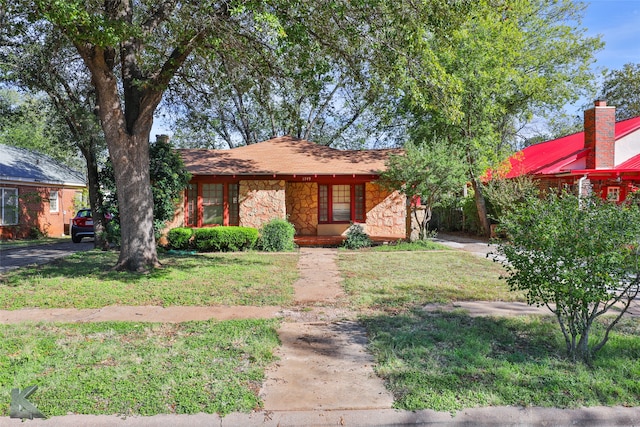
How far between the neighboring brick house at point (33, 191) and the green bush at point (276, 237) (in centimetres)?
975

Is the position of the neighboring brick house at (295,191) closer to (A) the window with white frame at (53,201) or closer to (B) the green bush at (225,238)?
(B) the green bush at (225,238)

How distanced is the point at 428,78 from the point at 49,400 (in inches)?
338

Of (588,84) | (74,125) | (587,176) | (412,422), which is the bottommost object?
(412,422)

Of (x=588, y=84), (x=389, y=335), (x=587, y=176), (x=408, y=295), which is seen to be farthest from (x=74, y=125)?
(x=588, y=84)

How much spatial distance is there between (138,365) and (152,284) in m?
4.33

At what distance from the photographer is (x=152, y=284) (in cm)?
847

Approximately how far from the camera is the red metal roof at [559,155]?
54.4ft

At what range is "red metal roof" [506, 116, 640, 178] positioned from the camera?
1659 centimetres

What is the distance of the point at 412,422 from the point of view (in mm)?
3385

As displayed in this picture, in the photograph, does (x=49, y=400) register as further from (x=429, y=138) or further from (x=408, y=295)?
(x=429, y=138)

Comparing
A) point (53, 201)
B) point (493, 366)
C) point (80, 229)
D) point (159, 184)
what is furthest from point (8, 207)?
point (493, 366)

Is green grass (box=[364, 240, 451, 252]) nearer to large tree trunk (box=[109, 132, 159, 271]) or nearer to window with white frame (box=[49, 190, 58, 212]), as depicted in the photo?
large tree trunk (box=[109, 132, 159, 271])

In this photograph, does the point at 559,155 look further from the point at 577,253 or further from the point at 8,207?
the point at 8,207

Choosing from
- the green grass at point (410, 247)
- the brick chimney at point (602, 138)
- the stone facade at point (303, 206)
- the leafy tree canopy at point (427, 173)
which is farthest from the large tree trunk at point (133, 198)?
the brick chimney at point (602, 138)
